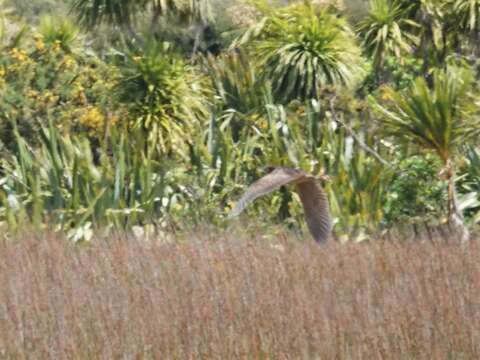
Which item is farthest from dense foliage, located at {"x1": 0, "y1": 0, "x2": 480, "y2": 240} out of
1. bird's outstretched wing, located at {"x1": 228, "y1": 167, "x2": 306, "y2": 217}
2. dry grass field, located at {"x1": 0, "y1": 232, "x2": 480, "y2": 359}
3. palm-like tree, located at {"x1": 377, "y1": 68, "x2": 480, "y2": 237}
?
dry grass field, located at {"x1": 0, "y1": 232, "x2": 480, "y2": 359}

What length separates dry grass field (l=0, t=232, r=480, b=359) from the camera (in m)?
5.96

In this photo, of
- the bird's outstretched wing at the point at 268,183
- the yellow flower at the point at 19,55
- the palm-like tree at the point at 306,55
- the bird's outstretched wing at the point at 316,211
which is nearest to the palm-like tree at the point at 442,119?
the bird's outstretched wing at the point at 316,211

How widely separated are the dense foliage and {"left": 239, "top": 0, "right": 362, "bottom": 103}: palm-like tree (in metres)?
0.02

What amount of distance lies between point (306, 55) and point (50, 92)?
322 cm

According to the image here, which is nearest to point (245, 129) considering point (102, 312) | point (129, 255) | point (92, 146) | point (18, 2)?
point (92, 146)

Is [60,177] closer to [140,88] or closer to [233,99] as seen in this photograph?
[140,88]

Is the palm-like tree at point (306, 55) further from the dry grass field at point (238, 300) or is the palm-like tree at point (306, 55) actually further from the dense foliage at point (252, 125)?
the dry grass field at point (238, 300)

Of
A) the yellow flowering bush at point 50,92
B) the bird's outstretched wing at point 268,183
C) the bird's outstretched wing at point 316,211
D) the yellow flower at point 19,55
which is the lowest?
the yellow flowering bush at point 50,92

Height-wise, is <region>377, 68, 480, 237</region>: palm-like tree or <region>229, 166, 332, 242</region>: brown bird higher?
<region>377, 68, 480, 237</region>: palm-like tree

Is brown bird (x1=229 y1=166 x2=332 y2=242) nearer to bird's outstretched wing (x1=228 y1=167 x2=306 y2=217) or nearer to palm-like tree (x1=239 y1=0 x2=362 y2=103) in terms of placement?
bird's outstretched wing (x1=228 y1=167 x2=306 y2=217)

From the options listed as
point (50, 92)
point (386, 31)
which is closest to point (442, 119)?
point (50, 92)

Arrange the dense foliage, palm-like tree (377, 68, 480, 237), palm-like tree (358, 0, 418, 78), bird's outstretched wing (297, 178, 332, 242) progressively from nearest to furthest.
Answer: bird's outstretched wing (297, 178, 332, 242), palm-like tree (377, 68, 480, 237), the dense foliage, palm-like tree (358, 0, 418, 78)

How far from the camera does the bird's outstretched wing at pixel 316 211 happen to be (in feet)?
30.4

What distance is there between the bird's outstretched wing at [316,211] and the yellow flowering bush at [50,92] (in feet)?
14.5
